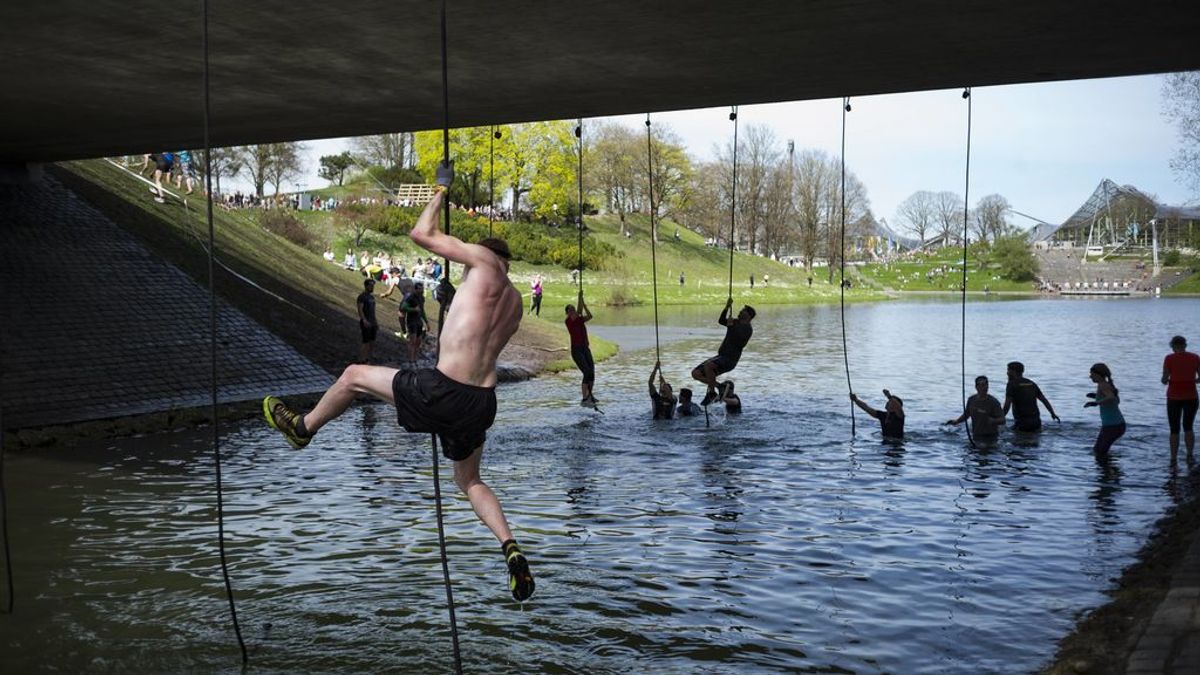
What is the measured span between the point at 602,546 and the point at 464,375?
553 cm

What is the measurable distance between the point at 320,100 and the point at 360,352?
44.0ft

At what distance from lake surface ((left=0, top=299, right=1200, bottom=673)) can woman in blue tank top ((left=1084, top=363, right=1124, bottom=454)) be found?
506 millimetres

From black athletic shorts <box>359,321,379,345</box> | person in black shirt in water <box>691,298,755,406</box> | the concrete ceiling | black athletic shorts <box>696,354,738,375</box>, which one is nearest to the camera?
the concrete ceiling

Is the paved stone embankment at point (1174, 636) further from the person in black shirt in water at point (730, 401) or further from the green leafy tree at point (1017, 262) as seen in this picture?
the green leafy tree at point (1017, 262)

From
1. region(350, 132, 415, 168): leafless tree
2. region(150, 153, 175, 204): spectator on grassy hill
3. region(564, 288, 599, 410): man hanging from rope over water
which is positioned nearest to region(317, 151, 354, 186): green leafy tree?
region(350, 132, 415, 168): leafless tree

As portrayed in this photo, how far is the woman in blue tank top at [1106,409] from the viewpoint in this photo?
60.4 feet

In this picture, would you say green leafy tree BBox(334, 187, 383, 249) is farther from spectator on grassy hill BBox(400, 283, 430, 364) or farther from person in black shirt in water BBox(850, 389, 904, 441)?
person in black shirt in water BBox(850, 389, 904, 441)

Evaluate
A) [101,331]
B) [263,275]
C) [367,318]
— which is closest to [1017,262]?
[263,275]

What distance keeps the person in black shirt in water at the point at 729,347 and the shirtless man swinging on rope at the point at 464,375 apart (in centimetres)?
1446

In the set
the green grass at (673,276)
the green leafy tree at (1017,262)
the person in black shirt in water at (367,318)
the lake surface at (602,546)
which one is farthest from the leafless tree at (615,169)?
the lake surface at (602,546)

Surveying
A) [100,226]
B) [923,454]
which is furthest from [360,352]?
[923,454]

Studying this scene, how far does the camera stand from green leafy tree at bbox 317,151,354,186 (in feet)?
390

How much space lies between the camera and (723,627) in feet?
33.1

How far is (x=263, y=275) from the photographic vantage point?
3494 cm
